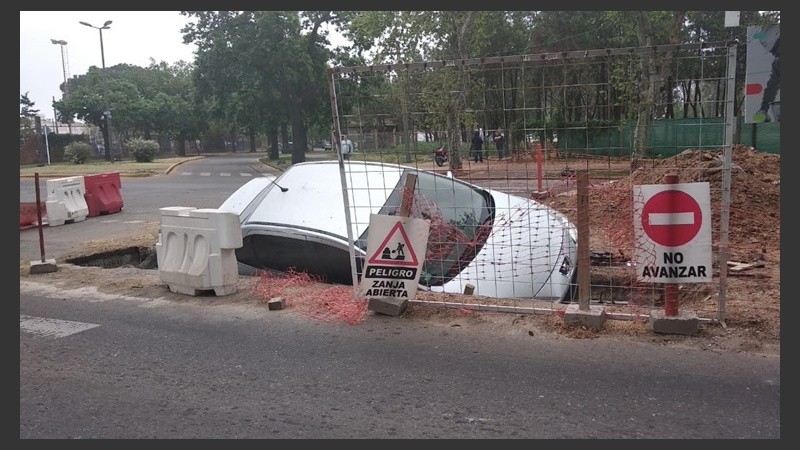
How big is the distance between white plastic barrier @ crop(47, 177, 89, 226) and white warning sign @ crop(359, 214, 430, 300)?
10.0m

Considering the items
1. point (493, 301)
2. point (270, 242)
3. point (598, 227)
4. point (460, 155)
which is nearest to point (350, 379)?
point (493, 301)

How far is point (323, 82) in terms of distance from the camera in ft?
116

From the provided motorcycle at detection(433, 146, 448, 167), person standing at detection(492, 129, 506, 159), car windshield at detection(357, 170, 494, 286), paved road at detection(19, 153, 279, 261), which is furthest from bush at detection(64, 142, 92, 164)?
person standing at detection(492, 129, 506, 159)

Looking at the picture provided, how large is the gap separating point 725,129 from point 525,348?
2343 millimetres

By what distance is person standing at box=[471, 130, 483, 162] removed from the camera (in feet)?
18.3

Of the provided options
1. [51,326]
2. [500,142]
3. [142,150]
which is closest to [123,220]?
[51,326]

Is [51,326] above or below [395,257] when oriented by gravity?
below

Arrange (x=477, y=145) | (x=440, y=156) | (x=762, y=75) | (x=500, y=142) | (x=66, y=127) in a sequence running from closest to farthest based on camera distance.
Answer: (x=500, y=142)
(x=477, y=145)
(x=440, y=156)
(x=762, y=75)
(x=66, y=127)

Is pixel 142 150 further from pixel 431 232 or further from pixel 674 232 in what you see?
pixel 674 232

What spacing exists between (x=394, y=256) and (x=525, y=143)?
162cm

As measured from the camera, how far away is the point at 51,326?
19.9ft

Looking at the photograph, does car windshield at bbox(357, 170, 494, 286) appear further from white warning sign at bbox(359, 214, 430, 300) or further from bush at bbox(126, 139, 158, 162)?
bush at bbox(126, 139, 158, 162)

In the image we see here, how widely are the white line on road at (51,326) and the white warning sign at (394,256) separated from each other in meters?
2.86

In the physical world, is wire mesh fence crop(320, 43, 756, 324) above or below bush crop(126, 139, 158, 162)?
below
